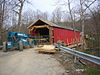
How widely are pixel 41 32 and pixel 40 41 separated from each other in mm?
3021

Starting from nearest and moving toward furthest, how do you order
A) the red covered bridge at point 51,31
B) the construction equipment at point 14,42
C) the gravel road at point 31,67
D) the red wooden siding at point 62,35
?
the gravel road at point 31,67 → the construction equipment at point 14,42 → the red covered bridge at point 51,31 → the red wooden siding at point 62,35

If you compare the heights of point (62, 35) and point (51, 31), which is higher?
point (51, 31)

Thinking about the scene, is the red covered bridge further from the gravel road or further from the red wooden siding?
the gravel road

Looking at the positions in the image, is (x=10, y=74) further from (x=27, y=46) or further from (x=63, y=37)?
(x=63, y=37)

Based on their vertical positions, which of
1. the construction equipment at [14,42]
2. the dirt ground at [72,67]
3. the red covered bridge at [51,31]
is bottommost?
the dirt ground at [72,67]

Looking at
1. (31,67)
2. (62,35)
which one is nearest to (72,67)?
(31,67)

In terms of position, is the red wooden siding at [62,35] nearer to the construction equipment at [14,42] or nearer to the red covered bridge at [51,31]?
the red covered bridge at [51,31]

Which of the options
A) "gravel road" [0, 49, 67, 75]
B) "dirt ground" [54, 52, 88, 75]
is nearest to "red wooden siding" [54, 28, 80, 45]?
"dirt ground" [54, 52, 88, 75]

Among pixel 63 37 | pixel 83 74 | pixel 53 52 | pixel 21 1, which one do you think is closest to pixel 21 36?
pixel 53 52

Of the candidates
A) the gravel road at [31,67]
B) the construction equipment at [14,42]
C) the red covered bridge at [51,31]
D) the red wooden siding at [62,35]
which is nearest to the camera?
the gravel road at [31,67]

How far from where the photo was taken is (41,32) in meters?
17.6

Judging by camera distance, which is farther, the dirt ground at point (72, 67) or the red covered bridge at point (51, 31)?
the red covered bridge at point (51, 31)

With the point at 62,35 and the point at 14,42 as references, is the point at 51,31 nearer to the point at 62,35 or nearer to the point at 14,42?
the point at 62,35

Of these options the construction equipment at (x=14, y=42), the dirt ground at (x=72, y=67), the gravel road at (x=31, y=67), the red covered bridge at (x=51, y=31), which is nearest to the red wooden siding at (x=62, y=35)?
the red covered bridge at (x=51, y=31)
